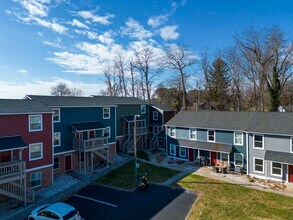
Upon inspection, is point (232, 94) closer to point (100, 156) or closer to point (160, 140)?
point (160, 140)

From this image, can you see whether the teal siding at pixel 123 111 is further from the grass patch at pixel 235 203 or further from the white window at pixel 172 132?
the grass patch at pixel 235 203

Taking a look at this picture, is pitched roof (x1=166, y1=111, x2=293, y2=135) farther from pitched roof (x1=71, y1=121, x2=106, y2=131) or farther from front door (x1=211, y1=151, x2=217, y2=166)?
pitched roof (x1=71, y1=121, x2=106, y2=131)

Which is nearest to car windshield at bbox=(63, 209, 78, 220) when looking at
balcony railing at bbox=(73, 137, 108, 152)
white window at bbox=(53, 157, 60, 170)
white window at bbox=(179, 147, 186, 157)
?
balcony railing at bbox=(73, 137, 108, 152)

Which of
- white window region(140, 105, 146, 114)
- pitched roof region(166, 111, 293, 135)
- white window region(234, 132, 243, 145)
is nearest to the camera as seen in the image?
pitched roof region(166, 111, 293, 135)

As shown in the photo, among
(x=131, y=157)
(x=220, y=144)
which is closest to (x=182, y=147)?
(x=220, y=144)

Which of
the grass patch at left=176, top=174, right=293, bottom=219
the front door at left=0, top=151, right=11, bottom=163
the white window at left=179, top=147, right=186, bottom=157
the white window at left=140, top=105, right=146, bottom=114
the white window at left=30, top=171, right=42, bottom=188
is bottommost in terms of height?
the grass patch at left=176, top=174, right=293, bottom=219

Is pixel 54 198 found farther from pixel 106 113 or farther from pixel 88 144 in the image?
pixel 106 113

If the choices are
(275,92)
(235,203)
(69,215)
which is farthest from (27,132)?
(275,92)
